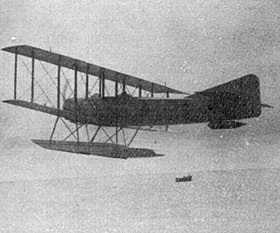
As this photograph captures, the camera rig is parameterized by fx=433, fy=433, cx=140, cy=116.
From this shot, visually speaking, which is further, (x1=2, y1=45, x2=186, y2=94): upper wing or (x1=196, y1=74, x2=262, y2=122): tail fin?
(x1=196, y1=74, x2=262, y2=122): tail fin

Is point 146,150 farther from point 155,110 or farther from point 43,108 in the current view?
point 43,108

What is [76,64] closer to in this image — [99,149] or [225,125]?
[99,149]

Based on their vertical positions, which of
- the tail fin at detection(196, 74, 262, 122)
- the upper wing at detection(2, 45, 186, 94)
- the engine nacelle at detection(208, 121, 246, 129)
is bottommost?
the engine nacelle at detection(208, 121, 246, 129)

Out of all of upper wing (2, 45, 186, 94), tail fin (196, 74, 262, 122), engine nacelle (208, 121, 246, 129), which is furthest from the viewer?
engine nacelle (208, 121, 246, 129)

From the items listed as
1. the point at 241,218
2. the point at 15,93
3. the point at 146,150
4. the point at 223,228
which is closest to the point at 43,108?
the point at 15,93

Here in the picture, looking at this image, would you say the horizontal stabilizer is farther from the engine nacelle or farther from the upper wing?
the upper wing

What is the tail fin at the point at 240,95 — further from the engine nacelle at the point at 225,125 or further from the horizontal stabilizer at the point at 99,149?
the horizontal stabilizer at the point at 99,149
